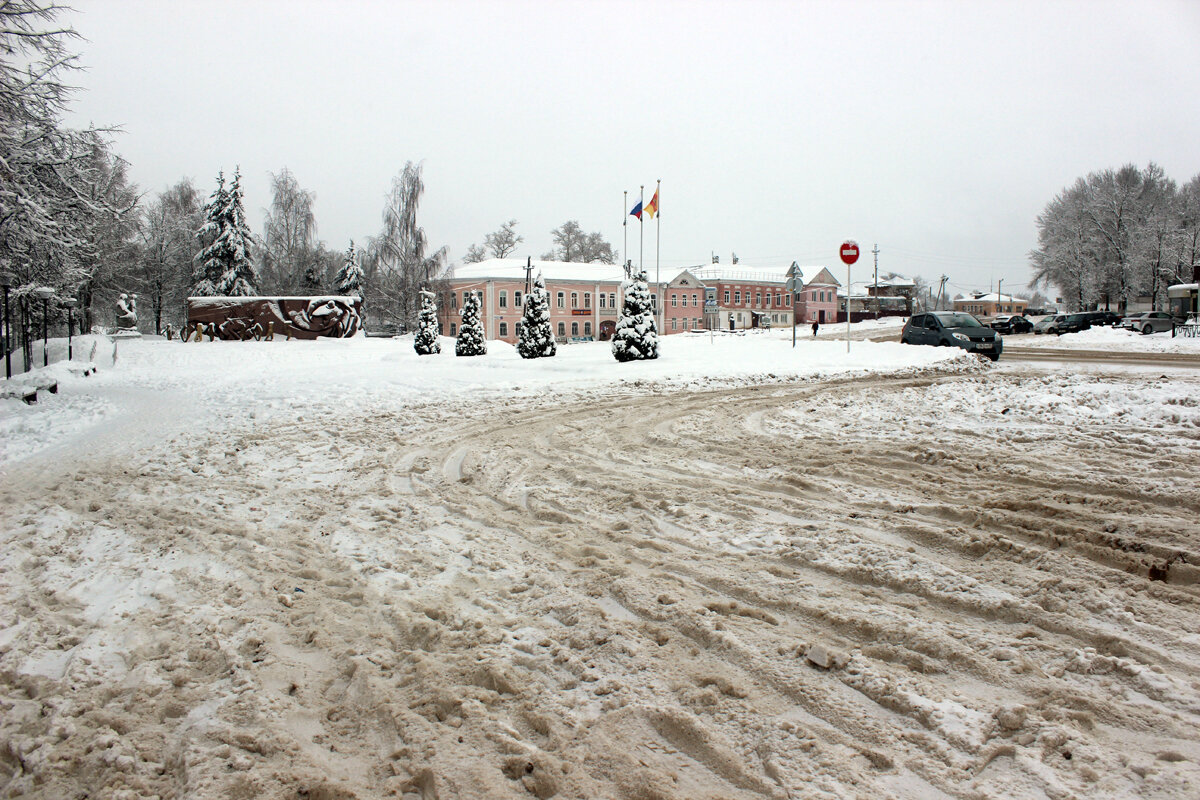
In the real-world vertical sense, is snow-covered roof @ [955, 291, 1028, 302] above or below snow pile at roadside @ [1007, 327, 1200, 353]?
above

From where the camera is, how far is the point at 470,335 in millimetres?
27641

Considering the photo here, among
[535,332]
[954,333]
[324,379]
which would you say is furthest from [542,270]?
[324,379]

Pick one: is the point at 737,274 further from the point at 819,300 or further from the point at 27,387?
the point at 27,387

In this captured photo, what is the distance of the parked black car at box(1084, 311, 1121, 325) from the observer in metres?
40.8

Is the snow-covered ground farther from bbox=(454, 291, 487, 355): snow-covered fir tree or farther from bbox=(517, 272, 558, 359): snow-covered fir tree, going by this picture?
bbox=(454, 291, 487, 355): snow-covered fir tree

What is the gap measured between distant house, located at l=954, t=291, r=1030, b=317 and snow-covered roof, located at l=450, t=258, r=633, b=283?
75.2 meters

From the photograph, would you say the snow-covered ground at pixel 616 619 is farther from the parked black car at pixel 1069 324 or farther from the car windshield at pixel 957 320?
the parked black car at pixel 1069 324

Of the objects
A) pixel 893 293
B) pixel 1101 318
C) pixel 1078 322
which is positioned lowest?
pixel 1078 322

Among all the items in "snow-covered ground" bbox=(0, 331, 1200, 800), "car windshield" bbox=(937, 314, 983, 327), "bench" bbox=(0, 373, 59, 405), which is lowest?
"snow-covered ground" bbox=(0, 331, 1200, 800)

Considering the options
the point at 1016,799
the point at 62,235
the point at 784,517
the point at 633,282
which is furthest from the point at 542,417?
the point at 633,282

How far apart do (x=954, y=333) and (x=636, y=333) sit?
10.1 meters

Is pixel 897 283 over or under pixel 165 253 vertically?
over

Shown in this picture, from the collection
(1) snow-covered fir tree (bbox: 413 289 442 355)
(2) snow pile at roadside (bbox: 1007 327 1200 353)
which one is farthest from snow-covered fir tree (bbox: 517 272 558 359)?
(2) snow pile at roadside (bbox: 1007 327 1200 353)

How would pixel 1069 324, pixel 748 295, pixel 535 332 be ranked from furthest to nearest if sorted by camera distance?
pixel 748 295 → pixel 1069 324 → pixel 535 332
